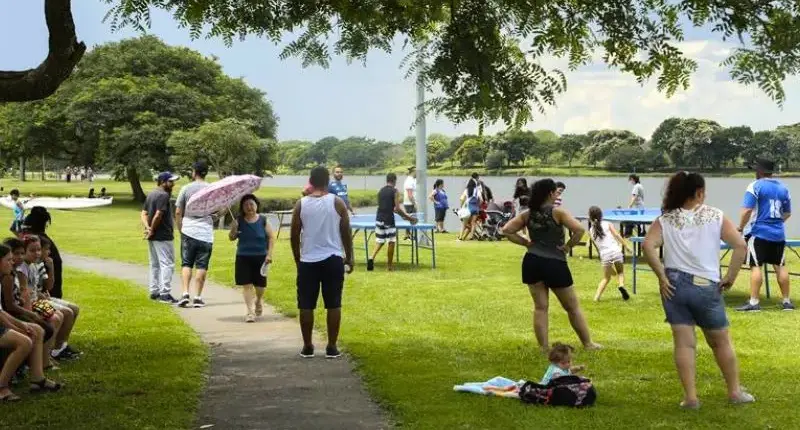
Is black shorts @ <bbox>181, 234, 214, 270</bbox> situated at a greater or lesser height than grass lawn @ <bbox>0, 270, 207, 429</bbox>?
greater

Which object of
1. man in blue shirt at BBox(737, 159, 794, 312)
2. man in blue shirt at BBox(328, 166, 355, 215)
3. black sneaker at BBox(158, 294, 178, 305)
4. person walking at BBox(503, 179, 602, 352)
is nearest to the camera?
person walking at BBox(503, 179, 602, 352)

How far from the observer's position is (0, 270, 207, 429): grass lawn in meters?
6.61

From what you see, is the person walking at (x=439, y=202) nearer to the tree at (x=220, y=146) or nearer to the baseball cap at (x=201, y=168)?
the baseball cap at (x=201, y=168)

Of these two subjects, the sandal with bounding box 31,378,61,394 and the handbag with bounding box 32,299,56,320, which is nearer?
the sandal with bounding box 31,378,61,394

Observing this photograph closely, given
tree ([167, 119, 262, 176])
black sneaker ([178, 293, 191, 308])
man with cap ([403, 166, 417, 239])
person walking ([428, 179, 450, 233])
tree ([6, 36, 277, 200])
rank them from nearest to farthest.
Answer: black sneaker ([178, 293, 191, 308]), man with cap ([403, 166, 417, 239]), person walking ([428, 179, 450, 233]), tree ([167, 119, 262, 176]), tree ([6, 36, 277, 200])

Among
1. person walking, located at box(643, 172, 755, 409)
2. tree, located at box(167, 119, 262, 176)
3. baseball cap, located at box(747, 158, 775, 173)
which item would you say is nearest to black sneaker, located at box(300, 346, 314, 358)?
person walking, located at box(643, 172, 755, 409)

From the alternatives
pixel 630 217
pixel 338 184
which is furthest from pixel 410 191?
pixel 630 217

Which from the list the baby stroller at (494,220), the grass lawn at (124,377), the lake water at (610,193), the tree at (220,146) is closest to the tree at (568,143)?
the grass lawn at (124,377)

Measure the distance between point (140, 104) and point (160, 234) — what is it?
129 feet

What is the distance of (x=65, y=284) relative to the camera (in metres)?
15.0

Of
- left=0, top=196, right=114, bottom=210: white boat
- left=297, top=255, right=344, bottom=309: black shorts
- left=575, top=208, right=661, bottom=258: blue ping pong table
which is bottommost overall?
left=0, top=196, right=114, bottom=210: white boat

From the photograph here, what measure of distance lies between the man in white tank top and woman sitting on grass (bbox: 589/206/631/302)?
519 cm

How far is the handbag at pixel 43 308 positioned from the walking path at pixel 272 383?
1492 mm

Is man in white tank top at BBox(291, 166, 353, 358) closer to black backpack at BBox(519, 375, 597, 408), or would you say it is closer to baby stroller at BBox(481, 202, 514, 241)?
black backpack at BBox(519, 375, 597, 408)
